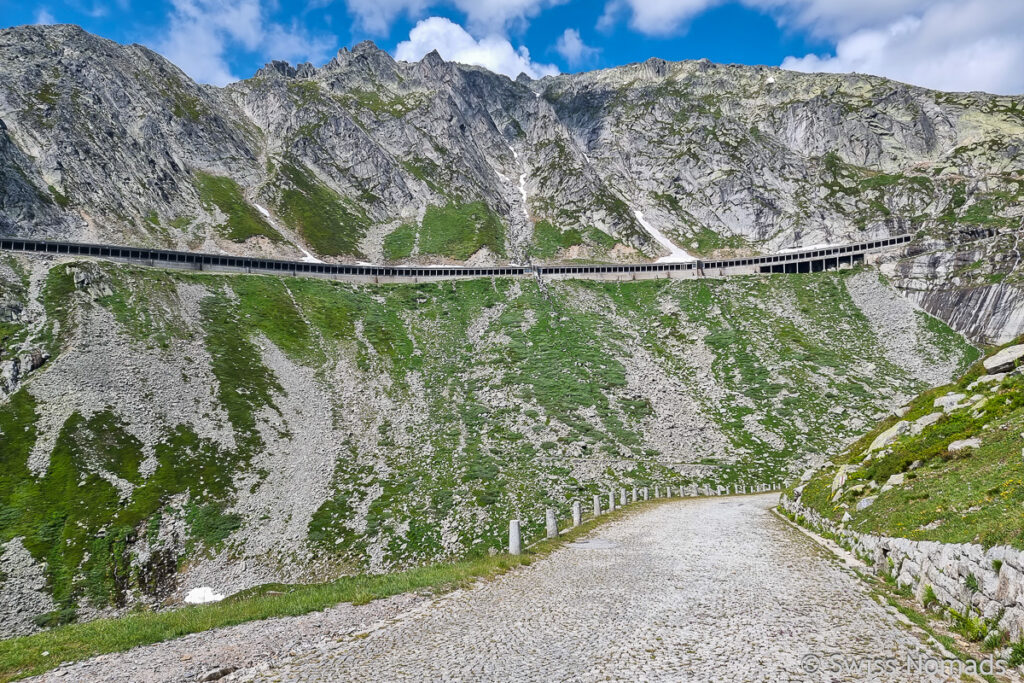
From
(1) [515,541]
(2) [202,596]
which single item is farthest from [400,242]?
(1) [515,541]

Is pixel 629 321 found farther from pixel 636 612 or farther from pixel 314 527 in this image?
pixel 636 612

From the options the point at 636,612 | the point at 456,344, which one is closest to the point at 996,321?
the point at 456,344

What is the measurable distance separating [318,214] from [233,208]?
22.5 m

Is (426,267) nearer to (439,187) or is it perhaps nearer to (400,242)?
(400,242)

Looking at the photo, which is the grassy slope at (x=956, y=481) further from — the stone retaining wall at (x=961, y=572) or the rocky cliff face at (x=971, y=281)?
the rocky cliff face at (x=971, y=281)

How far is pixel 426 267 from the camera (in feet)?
408

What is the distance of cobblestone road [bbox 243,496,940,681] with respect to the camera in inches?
394

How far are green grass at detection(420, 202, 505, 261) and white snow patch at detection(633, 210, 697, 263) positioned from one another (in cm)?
4873

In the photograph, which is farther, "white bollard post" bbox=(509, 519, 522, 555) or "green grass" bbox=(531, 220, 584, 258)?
"green grass" bbox=(531, 220, 584, 258)

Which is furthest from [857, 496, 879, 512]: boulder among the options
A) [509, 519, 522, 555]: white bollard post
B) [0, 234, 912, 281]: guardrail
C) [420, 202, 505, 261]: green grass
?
[420, 202, 505, 261]: green grass

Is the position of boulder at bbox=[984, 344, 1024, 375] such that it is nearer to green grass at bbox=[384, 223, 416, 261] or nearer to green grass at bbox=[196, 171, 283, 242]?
green grass at bbox=[384, 223, 416, 261]

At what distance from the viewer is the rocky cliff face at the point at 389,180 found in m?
125

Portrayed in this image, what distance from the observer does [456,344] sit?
88125 mm

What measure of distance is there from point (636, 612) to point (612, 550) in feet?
28.2
